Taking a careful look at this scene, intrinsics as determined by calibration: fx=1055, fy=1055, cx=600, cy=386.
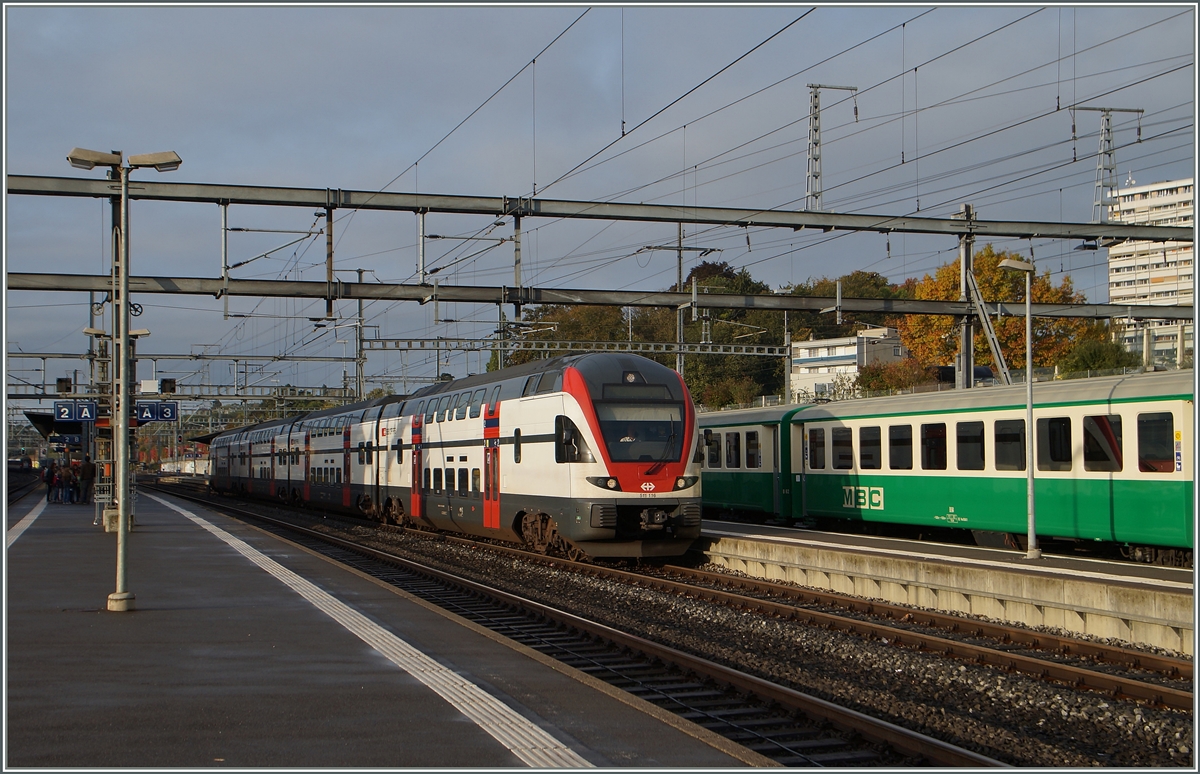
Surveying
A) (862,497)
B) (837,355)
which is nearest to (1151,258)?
(837,355)

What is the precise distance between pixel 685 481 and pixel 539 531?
3.22 meters

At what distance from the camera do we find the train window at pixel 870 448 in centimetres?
2203

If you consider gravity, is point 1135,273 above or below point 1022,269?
above

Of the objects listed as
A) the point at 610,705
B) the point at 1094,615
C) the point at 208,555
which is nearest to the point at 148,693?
the point at 610,705

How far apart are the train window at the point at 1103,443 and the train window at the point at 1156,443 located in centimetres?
43

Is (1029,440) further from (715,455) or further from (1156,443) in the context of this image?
(715,455)

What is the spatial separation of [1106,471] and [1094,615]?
4984mm

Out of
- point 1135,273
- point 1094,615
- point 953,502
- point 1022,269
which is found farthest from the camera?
point 1135,273

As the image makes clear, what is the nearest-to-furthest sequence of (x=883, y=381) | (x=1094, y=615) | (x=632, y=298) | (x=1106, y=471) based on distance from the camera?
(x=1094, y=615) → (x=1106, y=471) → (x=632, y=298) → (x=883, y=381)

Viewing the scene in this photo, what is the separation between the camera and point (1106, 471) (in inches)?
659

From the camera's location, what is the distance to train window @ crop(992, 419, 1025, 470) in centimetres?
1850

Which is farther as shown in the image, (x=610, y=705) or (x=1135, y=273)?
(x=1135, y=273)

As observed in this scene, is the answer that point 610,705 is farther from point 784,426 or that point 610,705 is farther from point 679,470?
point 784,426

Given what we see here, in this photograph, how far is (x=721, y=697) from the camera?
9164 millimetres
